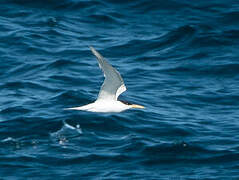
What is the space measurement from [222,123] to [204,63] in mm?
4472

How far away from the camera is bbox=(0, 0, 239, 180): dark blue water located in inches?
796

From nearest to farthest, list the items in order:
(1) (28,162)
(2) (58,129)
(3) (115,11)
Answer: (1) (28,162)
(2) (58,129)
(3) (115,11)

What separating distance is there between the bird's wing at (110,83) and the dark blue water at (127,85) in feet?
6.16

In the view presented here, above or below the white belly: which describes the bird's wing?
above

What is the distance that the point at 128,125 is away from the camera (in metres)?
22.4

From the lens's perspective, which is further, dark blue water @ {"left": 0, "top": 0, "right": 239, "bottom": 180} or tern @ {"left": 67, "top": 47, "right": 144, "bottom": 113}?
dark blue water @ {"left": 0, "top": 0, "right": 239, "bottom": 180}

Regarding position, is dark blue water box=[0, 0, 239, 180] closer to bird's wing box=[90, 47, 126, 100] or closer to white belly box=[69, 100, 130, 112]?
white belly box=[69, 100, 130, 112]

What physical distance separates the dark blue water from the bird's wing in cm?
188

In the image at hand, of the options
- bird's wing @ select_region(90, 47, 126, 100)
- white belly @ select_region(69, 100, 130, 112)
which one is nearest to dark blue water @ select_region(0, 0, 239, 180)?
white belly @ select_region(69, 100, 130, 112)

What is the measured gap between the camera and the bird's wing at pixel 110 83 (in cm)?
1753

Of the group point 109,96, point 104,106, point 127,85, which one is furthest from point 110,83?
point 127,85

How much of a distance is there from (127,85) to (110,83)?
638 cm

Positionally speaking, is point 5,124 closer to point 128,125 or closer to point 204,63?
point 128,125

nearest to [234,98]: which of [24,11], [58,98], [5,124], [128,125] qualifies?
[128,125]
